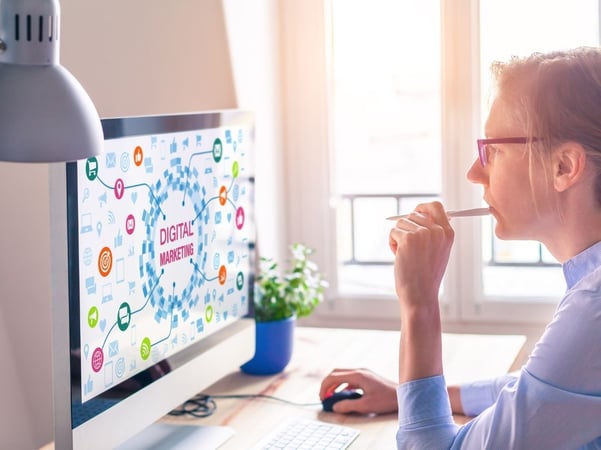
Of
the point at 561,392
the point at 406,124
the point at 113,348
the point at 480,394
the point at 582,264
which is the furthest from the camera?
the point at 406,124

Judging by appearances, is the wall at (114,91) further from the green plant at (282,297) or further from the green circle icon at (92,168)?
the green plant at (282,297)

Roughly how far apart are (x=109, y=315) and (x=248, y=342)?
22.7 inches

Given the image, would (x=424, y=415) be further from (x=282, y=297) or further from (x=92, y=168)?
(x=282, y=297)

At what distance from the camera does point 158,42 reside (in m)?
2.21

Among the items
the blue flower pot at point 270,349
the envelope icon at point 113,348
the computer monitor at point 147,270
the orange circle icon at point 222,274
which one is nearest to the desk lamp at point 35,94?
the computer monitor at point 147,270

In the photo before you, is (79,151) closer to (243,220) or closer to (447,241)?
(447,241)

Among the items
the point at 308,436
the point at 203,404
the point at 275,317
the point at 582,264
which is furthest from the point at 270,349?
the point at 582,264

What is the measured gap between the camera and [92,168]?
1.34 metres

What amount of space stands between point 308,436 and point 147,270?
0.41m

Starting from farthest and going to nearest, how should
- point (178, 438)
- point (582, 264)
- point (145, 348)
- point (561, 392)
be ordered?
1. point (178, 438)
2. point (145, 348)
3. point (582, 264)
4. point (561, 392)

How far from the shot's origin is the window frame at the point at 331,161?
298cm

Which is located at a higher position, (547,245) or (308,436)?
(547,245)

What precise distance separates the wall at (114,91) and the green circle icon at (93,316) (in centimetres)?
33

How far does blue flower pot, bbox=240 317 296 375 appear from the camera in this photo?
2.04 meters
